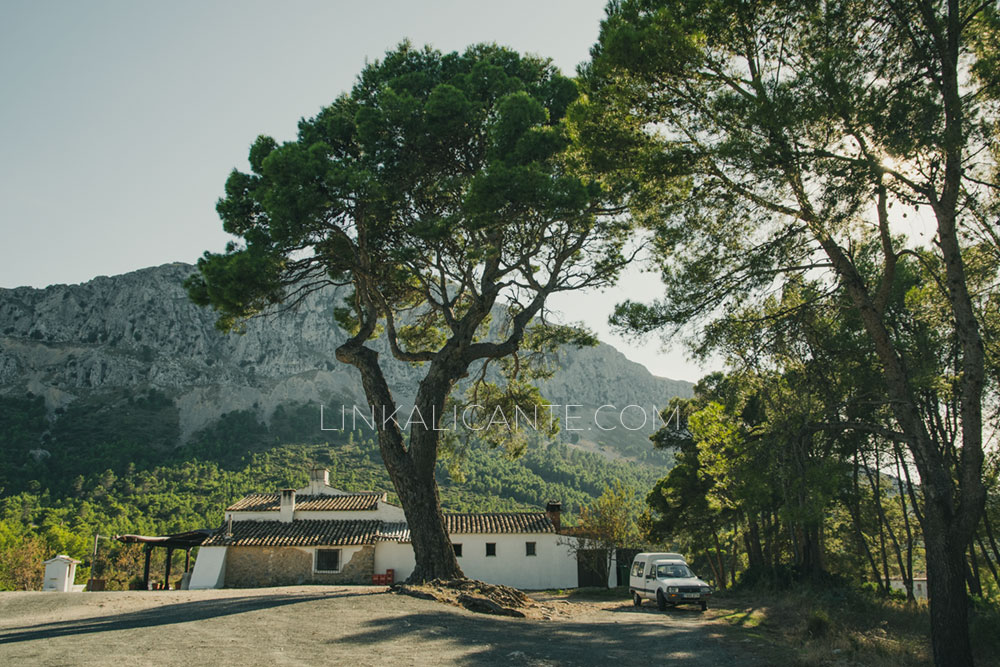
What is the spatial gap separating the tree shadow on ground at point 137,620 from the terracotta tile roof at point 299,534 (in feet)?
57.2

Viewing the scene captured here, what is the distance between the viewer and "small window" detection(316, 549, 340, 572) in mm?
28641

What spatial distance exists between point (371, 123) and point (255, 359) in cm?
8255

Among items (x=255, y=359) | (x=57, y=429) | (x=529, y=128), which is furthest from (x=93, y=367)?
(x=529, y=128)

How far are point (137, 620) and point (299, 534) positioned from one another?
2126 centimetres

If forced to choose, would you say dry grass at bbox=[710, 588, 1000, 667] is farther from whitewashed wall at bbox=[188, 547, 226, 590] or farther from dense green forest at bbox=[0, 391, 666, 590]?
dense green forest at bbox=[0, 391, 666, 590]

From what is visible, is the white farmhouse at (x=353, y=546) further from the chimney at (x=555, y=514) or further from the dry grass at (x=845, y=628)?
the dry grass at (x=845, y=628)

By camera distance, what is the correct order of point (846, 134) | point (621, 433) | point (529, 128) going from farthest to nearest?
point (621, 433), point (529, 128), point (846, 134)

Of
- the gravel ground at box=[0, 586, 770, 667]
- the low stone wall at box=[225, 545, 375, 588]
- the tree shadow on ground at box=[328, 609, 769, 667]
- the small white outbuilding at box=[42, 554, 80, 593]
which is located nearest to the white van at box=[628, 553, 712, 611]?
the gravel ground at box=[0, 586, 770, 667]

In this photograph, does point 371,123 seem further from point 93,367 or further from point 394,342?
point 93,367

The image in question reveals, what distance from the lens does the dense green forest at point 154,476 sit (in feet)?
146

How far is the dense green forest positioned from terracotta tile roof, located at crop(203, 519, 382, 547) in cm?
818

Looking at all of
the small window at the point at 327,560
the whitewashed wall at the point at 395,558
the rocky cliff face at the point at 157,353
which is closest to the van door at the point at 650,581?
the whitewashed wall at the point at 395,558

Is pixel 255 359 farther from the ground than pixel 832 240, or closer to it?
farther from the ground

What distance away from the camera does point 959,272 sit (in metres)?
7.90
